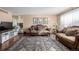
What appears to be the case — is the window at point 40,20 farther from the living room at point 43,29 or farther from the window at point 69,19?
the window at point 69,19

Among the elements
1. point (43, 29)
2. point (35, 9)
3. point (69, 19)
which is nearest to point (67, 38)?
point (69, 19)

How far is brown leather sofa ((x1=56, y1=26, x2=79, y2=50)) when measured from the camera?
2.37 metres

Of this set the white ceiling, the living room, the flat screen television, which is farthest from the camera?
the living room

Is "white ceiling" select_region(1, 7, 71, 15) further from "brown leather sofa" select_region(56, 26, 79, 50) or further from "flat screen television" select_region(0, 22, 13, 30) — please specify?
"brown leather sofa" select_region(56, 26, 79, 50)

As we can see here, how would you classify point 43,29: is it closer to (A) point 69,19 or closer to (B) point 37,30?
(B) point 37,30

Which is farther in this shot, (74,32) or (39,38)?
(39,38)

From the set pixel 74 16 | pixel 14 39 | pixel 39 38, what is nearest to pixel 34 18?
pixel 39 38

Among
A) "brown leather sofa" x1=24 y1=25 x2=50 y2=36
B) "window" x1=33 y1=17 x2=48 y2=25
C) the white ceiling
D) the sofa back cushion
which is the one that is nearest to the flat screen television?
the white ceiling

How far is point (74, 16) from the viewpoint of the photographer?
236cm

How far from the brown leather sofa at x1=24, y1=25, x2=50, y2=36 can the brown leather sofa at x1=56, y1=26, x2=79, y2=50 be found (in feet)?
1.11

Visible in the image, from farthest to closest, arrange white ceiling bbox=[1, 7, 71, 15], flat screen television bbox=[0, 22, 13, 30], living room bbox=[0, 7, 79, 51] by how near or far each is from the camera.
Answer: living room bbox=[0, 7, 79, 51]
flat screen television bbox=[0, 22, 13, 30]
white ceiling bbox=[1, 7, 71, 15]

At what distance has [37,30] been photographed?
2.62 metres

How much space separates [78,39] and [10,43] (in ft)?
5.76

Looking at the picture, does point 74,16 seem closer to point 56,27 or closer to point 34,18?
point 56,27
